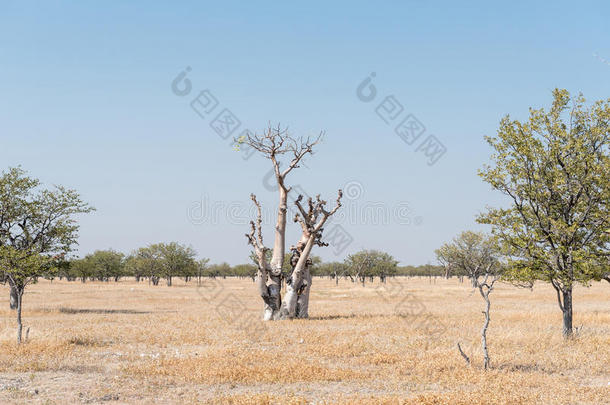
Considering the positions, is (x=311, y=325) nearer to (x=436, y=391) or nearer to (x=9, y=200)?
(x=436, y=391)

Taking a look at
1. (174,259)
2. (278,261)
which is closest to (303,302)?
(278,261)

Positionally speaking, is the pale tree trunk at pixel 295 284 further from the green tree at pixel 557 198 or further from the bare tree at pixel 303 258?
the green tree at pixel 557 198

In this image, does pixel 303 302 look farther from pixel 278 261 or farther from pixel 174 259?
pixel 174 259

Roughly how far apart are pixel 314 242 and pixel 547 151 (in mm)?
15227

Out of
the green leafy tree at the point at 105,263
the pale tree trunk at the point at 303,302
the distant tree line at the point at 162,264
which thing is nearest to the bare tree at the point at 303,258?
the pale tree trunk at the point at 303,302

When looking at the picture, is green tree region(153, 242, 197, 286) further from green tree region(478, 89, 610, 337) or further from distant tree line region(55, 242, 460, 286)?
green tree region(478, 89, 610, 337)

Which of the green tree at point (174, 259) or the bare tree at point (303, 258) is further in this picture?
the green tree at point (174, 259)

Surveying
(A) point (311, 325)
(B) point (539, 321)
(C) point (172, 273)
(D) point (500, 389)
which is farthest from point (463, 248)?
(D) point (500, 389)

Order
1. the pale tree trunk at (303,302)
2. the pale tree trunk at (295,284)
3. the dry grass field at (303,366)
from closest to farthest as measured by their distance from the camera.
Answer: the dry grass field at (303,366), the pale tree trunk at (295,284), the pale tree trunk at (303,302)

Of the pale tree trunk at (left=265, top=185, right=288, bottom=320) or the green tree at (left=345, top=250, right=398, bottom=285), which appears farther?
the green tree at (left=345, top=250, right=398, bottom=285)

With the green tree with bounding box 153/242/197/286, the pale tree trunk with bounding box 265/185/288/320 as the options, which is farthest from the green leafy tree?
the pale tree trunk with bounding box 265/185/288/320

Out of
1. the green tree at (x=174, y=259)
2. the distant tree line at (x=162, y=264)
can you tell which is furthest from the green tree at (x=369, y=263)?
the green tree at (x=174, y=259)

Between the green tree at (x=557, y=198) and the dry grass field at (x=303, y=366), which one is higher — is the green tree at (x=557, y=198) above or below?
above

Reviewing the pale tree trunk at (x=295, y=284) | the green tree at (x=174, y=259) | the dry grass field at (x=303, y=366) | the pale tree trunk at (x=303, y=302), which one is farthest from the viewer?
the green tree at (x=174, y=259)
